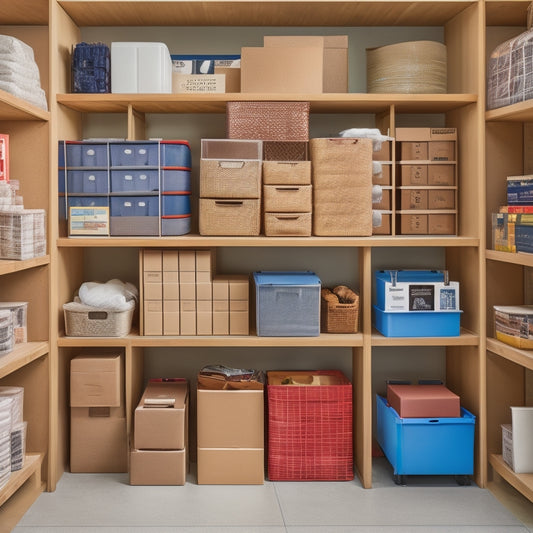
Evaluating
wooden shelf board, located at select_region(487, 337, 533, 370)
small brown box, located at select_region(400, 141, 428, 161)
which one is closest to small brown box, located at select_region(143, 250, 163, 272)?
small brown box, located at select_region(400, 141, 428, 161)

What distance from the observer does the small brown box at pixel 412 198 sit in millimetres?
3633

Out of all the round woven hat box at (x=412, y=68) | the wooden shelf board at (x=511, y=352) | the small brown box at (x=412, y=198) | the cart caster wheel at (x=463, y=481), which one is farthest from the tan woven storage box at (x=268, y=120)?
the cart caster wheel at (x=463, y=481)

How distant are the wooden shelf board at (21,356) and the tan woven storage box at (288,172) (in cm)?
141

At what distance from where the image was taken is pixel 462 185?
147 inches

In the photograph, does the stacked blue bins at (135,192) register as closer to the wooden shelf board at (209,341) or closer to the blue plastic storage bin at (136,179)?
the blue plastic storage bin at (136,179)

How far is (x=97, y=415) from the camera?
3.62m

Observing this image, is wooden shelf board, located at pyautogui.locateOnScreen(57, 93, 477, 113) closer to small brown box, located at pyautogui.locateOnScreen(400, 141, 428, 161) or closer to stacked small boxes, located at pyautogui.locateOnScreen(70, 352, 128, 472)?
small brown box, located at pyautogui.locateOnScreen(400, 141, 428, 161)

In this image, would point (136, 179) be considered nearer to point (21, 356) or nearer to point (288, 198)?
point (288, 198)

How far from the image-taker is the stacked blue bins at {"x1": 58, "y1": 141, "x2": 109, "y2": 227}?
3.50m

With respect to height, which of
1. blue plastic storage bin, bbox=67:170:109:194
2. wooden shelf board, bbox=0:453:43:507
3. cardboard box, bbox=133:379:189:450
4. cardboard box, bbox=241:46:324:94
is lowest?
wooden shelf board, bbox=0:453:43:507

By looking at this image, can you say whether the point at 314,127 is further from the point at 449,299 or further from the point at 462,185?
the point at 449,299

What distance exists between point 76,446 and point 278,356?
123cm

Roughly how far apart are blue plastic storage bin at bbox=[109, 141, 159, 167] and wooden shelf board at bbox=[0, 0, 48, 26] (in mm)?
743

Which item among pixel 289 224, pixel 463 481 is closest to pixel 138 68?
pixel 289 224
